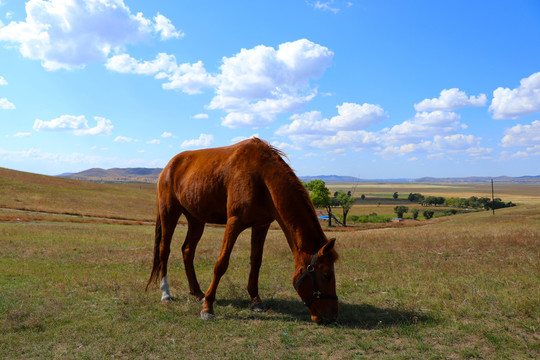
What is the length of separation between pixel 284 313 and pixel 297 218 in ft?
7.12

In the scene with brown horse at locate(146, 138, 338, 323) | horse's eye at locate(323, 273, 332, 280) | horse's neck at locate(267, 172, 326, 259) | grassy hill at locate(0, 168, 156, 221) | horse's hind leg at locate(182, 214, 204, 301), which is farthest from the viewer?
grassy hill at locate(0, 168, 156, 221)

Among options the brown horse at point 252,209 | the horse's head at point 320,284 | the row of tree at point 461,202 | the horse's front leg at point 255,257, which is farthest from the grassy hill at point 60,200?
the row of tree at point 461,202

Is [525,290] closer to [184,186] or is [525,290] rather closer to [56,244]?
[184,186]

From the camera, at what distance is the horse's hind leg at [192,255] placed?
28.2ft

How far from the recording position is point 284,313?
7.16 meters

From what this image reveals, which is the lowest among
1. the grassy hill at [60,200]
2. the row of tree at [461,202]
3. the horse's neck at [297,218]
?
the row of tree at [461,202]

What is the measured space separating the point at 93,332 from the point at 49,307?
1991mm

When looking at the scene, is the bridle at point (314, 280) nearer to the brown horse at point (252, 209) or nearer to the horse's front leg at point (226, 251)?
the brown horse at point (252, 209)

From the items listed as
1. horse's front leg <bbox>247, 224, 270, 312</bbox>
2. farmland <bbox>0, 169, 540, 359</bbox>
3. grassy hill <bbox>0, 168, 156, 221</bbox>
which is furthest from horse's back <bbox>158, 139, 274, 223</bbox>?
grassy hill <bbox>0, 168, 156, 221</bbox>

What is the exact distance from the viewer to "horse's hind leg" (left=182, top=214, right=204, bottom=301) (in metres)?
8.60

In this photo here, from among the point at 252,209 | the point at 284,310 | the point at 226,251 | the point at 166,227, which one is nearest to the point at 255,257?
the point at 226,251

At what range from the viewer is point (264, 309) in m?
7.37

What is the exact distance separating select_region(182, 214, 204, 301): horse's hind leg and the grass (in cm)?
27

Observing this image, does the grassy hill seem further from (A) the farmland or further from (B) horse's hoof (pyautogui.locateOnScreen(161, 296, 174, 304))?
(B) horse's hoof (pyautogui.locateOnScreen(161, 296, 174, 304))
